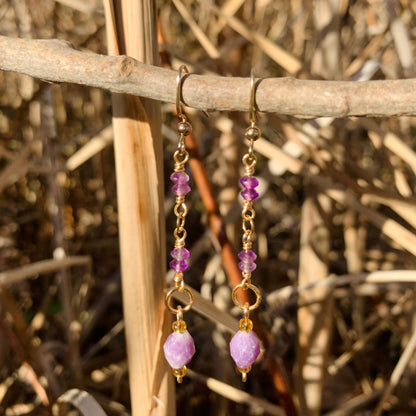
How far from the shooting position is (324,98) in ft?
1.15

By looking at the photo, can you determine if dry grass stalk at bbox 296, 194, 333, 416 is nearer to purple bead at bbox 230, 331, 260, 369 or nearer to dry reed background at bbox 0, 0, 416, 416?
dry reed background at bbox 0, 0, 416, 416

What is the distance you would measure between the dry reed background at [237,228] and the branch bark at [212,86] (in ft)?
0.50

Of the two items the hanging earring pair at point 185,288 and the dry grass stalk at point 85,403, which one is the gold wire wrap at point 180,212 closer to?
the hanging earring pair at point 185,288

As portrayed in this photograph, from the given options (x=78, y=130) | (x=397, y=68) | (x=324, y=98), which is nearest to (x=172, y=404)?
(x=324, y=98)

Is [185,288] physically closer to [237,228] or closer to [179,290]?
[179,290]

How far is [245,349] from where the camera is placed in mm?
491

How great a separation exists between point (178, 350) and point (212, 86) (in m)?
0.23

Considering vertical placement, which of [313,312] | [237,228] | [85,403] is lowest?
[85,403]

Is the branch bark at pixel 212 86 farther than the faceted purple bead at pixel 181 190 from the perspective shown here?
No

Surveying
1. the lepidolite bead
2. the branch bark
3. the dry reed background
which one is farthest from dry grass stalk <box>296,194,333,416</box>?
the branch bark

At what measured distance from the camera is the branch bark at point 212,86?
0.35 meters

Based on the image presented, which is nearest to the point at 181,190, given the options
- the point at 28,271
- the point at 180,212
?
the point at 180,212

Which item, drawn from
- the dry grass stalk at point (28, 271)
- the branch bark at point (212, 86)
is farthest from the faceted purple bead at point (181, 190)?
the dry grass stalk at point (28, 271)

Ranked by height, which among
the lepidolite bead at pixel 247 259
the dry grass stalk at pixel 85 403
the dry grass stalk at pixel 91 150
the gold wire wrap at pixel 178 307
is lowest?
the dry grass stalk at pixel 85 403
